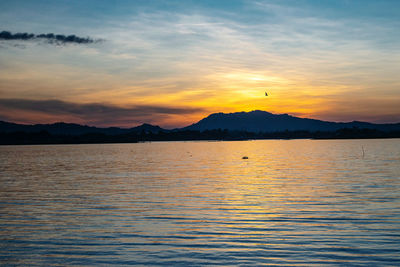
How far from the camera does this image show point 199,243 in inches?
790

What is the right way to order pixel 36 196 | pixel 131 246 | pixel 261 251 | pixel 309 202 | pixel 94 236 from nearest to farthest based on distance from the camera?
pixel 261 251
pixel 131 246
pixel 94 236
pixel 309 202
pixel 36 196

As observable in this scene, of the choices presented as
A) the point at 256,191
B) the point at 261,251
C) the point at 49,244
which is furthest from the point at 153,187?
the point at 261,251

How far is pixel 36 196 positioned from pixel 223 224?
74.7ft

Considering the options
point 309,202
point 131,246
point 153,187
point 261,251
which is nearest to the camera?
point 261,251

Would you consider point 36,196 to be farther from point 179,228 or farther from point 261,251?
point 261,251

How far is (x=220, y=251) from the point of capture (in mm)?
18422

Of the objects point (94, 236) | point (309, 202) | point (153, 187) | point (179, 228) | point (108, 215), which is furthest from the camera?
point (153, 187)

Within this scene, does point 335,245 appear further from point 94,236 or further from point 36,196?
point 36,196

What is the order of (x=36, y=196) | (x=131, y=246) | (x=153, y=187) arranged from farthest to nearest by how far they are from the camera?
(x=153, y=187), (x=36, y=196), (x=131, y=246)

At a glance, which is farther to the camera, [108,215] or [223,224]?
[108,215]

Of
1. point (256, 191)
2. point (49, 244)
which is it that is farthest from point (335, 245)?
point (256, 191)

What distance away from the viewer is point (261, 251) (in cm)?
1833

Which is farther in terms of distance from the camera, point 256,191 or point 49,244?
point 256,191

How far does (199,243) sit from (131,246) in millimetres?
3476
